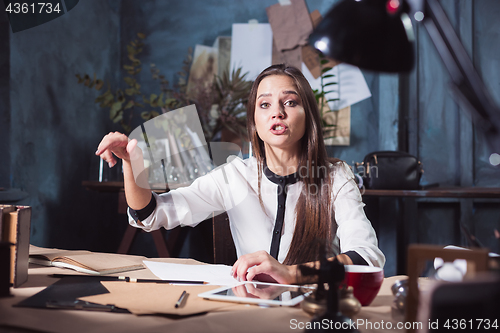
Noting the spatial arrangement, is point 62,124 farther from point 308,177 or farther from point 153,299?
point 153,299

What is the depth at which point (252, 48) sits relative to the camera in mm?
2617

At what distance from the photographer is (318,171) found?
131 cm

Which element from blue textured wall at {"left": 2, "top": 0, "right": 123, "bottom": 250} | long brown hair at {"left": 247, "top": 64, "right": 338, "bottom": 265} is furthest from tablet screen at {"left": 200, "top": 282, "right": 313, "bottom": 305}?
blue textured wall at {"left": 2, "top": 0, "right": 123, "bottom": 250}

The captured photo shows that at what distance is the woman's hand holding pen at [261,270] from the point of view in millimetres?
742

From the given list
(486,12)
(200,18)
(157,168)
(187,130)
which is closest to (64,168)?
(157,168)

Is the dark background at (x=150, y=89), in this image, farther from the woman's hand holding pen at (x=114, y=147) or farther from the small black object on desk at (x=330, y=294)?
the small black object on desk at (x=330, y=294)

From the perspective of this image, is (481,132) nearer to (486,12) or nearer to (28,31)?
(28,31)

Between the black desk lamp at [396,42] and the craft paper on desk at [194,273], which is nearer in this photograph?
the black desk lamp at [396,42]

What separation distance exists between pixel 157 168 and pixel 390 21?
1.82 meters

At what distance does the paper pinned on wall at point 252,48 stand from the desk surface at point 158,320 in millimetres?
2175

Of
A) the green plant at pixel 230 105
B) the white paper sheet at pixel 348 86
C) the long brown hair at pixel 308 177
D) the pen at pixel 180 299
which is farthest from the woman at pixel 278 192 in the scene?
Answer: the white paper sheet at pixel 348 86

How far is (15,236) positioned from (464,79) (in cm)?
68

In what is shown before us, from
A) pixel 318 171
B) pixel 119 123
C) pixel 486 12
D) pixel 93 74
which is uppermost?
pixel 486 12

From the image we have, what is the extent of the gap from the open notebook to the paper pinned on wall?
1865mm
